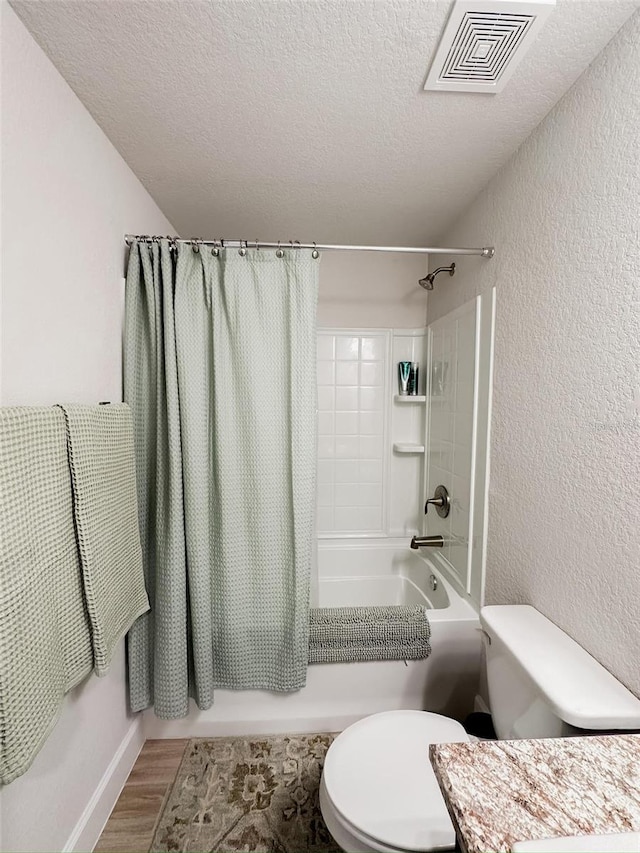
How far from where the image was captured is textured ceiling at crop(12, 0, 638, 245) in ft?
2.97

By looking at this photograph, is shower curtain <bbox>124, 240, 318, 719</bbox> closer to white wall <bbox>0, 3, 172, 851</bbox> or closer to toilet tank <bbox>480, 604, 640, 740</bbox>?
white wall <bbox>0, 3, 172, 851</bbox>

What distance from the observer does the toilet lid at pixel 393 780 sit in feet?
3.01

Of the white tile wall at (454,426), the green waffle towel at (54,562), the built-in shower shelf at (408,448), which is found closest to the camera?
the green waffle towel at (54,562)

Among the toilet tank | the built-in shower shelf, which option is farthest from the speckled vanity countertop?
the built-in shower shelf

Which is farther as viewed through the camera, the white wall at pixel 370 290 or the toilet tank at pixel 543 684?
the white wall at pixel 370 290

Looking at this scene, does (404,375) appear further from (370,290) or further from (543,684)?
(543,684)

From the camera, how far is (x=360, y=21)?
91 cm

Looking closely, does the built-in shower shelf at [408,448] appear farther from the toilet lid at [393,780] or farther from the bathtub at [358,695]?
the toilet lid at [393,780]

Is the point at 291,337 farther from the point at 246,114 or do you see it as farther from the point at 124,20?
the point at 124,20

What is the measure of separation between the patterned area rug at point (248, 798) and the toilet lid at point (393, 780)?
1.51 feet

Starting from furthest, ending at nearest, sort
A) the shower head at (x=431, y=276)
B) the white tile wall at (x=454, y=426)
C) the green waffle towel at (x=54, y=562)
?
the shower head at (x=431, y=276), the white tile wall at (x=454, y=426), the green waffle towel at (x=54, y=562)

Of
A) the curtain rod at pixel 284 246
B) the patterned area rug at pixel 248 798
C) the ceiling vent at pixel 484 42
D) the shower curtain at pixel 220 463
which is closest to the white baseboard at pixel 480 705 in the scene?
the patterned area rug at pixel 248 798

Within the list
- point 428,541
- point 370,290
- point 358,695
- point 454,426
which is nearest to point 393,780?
point 358,695

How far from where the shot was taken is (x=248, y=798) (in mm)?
1399
